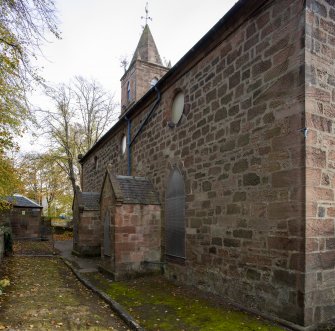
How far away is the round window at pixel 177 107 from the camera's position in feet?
28.8

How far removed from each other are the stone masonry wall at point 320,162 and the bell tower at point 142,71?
56.3ft

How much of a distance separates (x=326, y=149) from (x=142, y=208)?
568 centimetres

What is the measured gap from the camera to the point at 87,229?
14.0m

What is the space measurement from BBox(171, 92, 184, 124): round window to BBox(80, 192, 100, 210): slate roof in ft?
23.0

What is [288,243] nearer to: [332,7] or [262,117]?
[262,117]

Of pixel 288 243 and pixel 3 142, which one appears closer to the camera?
pixel 288 243

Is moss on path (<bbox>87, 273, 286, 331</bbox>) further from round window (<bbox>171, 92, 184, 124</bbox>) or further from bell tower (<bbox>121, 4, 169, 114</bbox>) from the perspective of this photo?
bell tower (<bbox>121, 4, 169, 114</bbox>)

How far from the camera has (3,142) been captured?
826 cm

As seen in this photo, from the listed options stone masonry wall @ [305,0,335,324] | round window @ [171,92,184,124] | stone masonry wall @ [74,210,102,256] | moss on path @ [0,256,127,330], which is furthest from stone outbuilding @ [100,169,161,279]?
stone masonry wall @ [305,0,335,324]

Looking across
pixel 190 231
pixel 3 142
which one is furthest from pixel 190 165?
pixel 3 142


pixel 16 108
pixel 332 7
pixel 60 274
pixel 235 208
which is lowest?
pixel 60 274

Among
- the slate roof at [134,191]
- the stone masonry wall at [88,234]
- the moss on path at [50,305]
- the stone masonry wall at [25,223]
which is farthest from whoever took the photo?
the stone masonry wall at [25,223]

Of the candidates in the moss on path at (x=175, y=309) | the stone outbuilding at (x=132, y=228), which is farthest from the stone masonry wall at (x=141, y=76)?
the moss on path at (x=175, y=309)

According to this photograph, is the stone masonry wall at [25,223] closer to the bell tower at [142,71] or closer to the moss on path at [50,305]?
the bell tower at [142,71]
